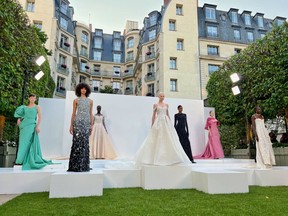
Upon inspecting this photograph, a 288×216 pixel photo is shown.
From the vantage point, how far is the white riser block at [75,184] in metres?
3.58

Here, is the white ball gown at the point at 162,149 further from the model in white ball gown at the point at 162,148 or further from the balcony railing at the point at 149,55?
the balcony railing at the point at 149,55

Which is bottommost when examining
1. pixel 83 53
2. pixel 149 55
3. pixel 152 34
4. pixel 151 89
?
pixel 151 89

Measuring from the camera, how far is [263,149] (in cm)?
545

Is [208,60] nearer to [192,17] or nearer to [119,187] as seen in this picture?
[192,17]

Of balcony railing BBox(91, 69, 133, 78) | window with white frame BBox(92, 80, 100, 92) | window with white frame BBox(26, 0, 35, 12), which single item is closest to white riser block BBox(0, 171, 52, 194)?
window with white frame BBox(26, 0, 35, 12)

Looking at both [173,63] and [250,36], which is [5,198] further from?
[250,36]

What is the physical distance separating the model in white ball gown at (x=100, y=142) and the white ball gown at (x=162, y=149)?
2927 mm

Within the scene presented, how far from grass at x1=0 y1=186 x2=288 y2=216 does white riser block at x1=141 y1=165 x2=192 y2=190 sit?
55cm

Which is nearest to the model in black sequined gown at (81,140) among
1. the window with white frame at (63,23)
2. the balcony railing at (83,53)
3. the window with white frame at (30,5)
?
the window with white frame at (30,5)

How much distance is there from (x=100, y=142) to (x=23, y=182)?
358 cm

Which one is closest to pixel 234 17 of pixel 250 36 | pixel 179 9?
pixel 250 36

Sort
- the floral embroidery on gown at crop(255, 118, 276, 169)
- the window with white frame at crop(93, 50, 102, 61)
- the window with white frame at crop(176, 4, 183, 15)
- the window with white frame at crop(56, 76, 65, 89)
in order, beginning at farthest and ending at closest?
the window with white frame at crop(93, 50, 102, 61) < the window with white frame at crop(176, 4, 183, 15) < the window with white frame at crop(56, 76, 65, 89) < the floral embroidery on gown at crop(255, 118, 276, 169)

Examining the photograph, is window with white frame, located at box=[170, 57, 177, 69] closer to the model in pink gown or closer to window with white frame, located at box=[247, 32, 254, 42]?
window with white frame, located at box=[247, 32, 254, 42]

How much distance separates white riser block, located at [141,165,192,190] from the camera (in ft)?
14.5
